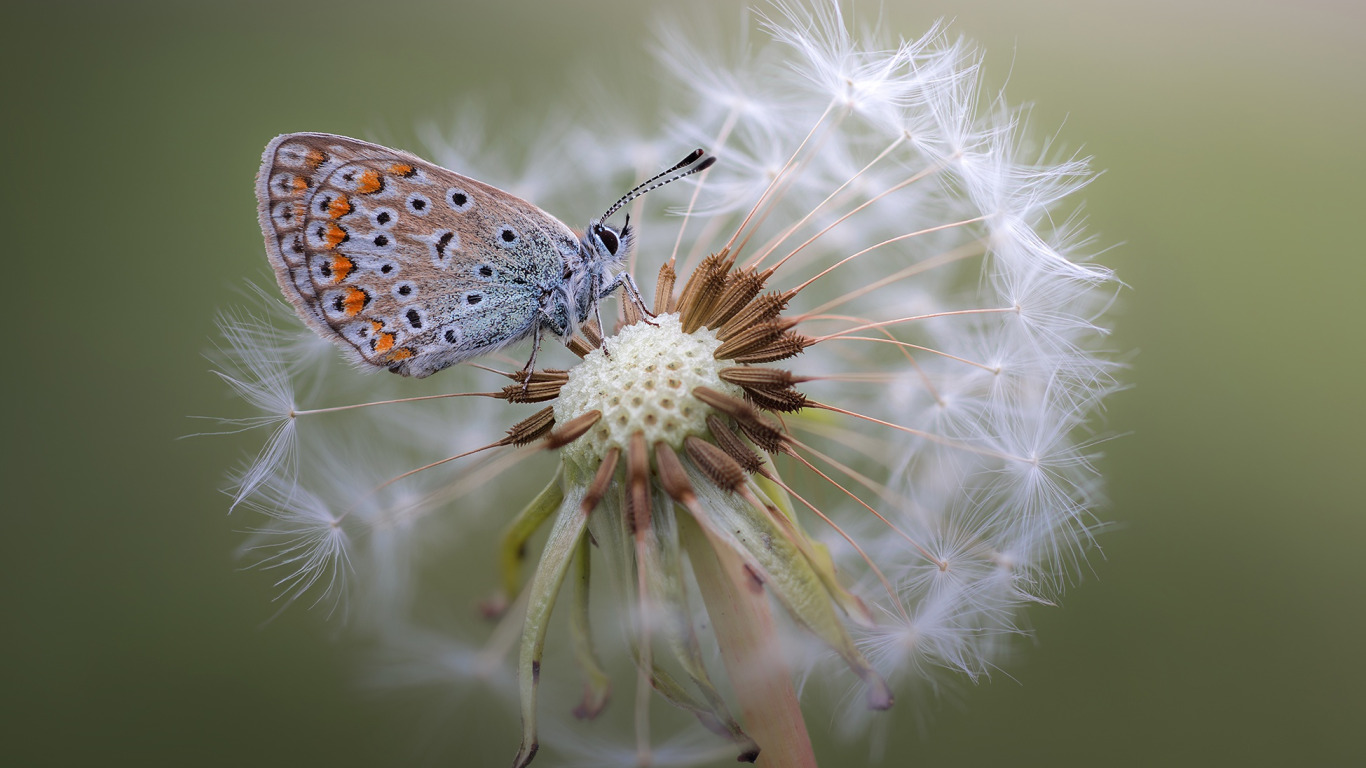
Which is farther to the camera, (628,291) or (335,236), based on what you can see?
(628,291)

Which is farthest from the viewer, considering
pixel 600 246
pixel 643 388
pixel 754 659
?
pixel 600 246

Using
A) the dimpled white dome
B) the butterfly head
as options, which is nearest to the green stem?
the dimpled white dome

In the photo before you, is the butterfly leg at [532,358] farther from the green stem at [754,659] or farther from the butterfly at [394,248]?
the green stem at [754,659]

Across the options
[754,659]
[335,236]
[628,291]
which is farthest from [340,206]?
[754,659]

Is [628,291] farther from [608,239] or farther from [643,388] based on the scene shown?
[643,388]

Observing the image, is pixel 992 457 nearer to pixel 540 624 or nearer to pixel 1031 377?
pixel 1031 377

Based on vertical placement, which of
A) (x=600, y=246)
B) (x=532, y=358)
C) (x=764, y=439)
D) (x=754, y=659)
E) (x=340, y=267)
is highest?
(x=600, y=246)

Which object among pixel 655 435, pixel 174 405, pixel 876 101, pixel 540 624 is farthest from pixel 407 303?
pixel 174 405
